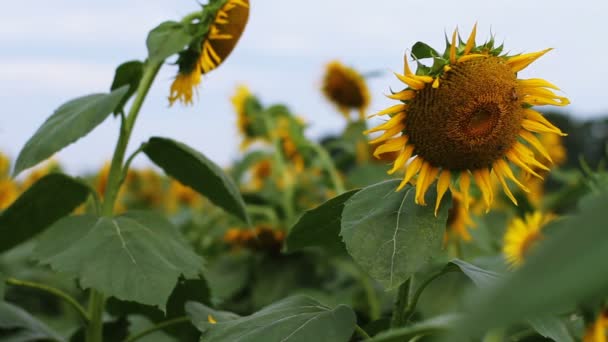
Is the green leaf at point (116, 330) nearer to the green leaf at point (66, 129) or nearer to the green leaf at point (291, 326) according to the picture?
the green leaf at point (66, 129)

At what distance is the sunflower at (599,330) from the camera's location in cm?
64

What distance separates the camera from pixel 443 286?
2.28 metres

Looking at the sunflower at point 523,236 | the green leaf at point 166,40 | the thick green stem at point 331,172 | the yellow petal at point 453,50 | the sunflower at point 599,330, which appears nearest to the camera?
the sunflower at point 599,330

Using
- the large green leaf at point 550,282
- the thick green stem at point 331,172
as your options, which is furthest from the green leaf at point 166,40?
the thick green stem at point 331,172

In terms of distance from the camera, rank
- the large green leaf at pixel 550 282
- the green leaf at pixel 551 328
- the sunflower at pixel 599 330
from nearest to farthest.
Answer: the large green leaf at pixel 550 282 < the sunflower at pixel 599 330 < the green leaf at pixel 551 328

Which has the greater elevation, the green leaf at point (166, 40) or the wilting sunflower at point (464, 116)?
the green leaf at point (166, 40)

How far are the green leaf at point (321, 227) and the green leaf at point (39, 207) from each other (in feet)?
1.21

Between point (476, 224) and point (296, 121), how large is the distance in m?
0.81

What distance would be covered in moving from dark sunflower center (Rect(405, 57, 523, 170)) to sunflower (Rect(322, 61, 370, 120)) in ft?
8.41

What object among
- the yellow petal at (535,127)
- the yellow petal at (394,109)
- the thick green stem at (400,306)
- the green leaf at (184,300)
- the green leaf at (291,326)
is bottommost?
the green leaf at (184,300)

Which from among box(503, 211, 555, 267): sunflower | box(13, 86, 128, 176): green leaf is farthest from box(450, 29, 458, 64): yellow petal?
box(503, 211, 555, 267): sunflower

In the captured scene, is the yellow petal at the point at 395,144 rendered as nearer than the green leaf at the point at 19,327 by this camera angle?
Yes

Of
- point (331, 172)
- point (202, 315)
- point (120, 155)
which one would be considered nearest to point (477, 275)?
point (202, 315)

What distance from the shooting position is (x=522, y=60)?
3.18 ft
